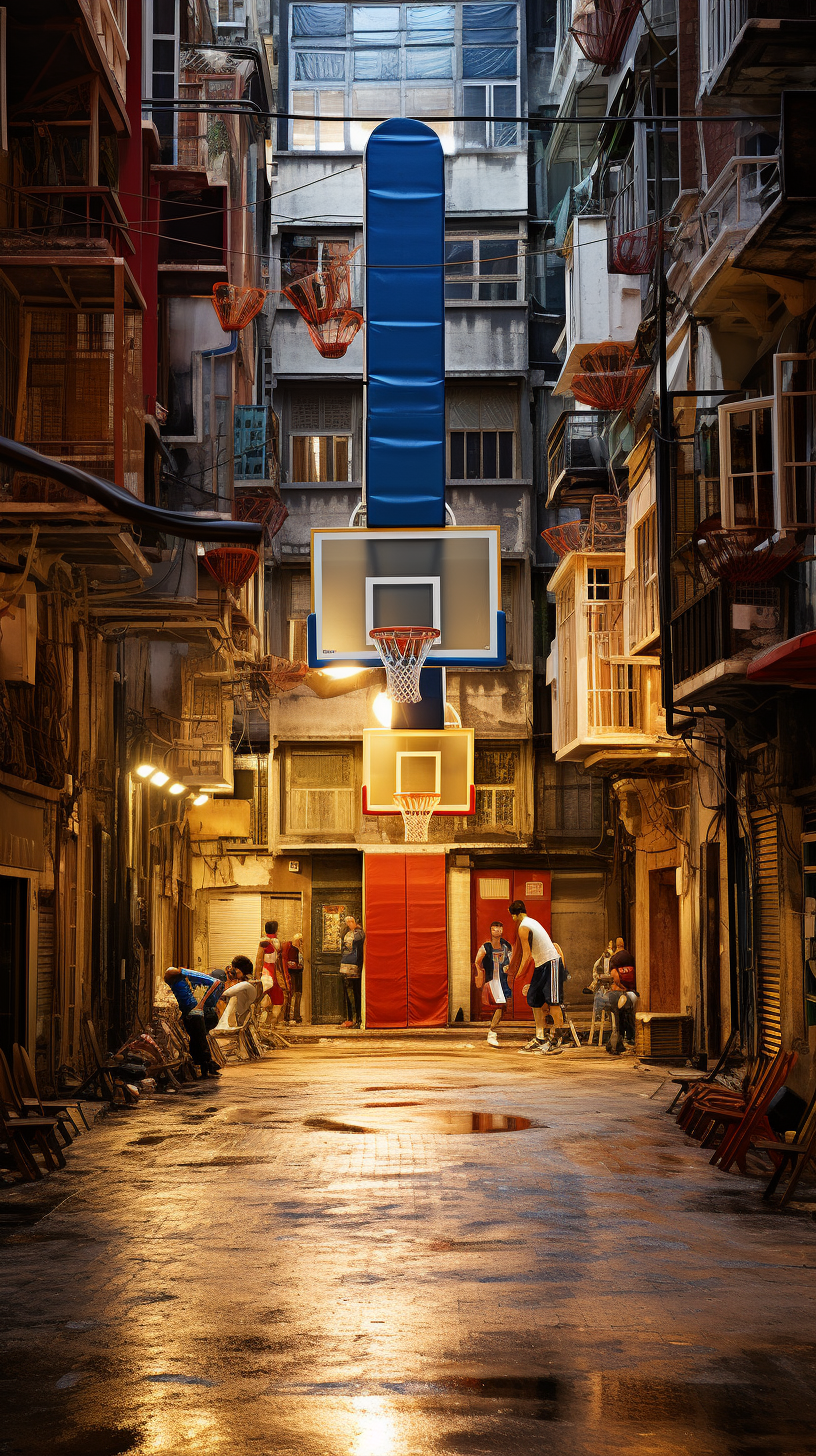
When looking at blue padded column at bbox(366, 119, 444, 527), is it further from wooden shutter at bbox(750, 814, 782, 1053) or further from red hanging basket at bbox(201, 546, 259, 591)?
wooden shutter at bbox(750, 814, 782, 1053)

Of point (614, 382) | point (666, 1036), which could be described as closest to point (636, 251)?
point (614, 382)

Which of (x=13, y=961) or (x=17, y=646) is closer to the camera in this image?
(x=17, y=646)

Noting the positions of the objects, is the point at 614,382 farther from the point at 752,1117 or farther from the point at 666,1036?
the point at 752,1117

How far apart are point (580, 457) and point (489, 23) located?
44.9ft

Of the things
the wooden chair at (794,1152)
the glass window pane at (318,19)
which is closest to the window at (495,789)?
the glass window pane at (318,19)

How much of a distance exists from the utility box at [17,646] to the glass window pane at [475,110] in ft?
81.6

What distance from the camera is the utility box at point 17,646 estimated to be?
1568 cm

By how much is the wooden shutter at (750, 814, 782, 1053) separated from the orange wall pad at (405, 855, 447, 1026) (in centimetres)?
1658

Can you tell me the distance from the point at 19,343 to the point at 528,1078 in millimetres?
10304

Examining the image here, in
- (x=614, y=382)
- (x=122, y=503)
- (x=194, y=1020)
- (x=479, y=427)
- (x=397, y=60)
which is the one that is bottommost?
(x=194, y=1020)

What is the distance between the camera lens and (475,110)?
3738 cm

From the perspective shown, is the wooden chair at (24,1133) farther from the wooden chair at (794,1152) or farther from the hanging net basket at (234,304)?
the hanging net basket at (234,304)

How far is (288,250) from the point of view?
3666 centimetres

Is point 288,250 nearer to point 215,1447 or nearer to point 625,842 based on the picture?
point 625,842
